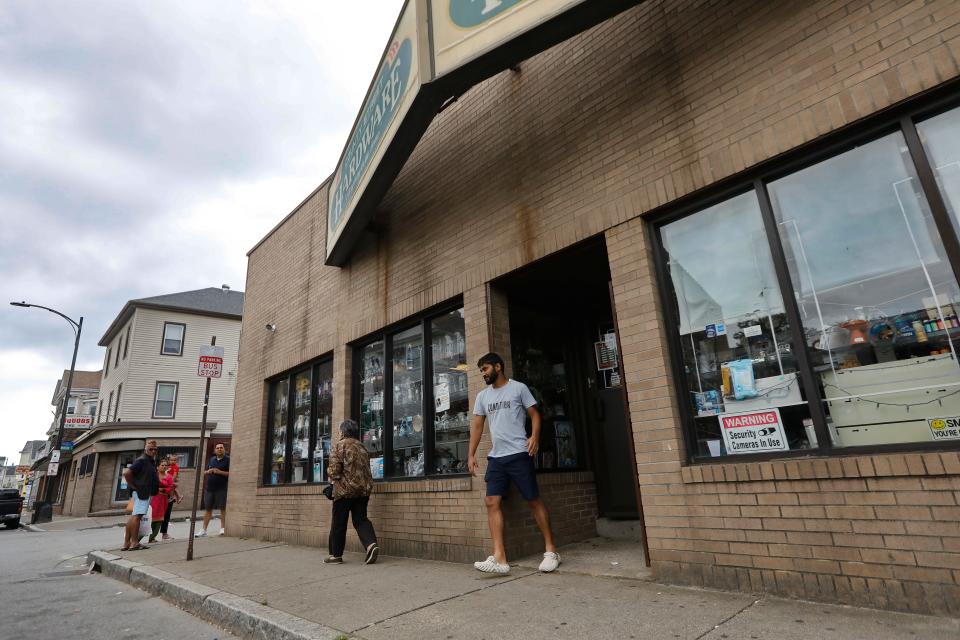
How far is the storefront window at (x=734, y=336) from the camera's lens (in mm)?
3742

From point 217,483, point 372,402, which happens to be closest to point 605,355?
point 372,402

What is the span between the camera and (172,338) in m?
28.1

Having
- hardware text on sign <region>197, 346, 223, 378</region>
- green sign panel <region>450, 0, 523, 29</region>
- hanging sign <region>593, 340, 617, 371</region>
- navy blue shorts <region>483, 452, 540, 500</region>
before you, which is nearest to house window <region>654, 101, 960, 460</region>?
navy blue shorts <region>483, 452, 540, 500</region>

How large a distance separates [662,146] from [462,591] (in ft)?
12.8

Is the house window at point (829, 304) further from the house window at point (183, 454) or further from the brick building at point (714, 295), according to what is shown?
the house window at point (183, 454)

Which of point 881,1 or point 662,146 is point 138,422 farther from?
point 881,1

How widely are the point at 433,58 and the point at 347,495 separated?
4618 millimetres

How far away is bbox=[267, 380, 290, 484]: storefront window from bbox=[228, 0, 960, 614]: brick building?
10.4ft

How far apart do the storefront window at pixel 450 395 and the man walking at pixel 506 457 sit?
39.9 inches

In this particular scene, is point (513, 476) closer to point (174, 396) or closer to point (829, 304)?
point (829, 304)

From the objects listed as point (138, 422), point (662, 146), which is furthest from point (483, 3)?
point (138, 422)

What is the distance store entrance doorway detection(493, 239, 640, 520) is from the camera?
605cm

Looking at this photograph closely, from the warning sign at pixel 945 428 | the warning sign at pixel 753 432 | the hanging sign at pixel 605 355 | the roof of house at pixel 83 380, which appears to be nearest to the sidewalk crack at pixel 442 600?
the warning sign at pixel 753 432

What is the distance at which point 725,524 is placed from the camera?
3.63 m
